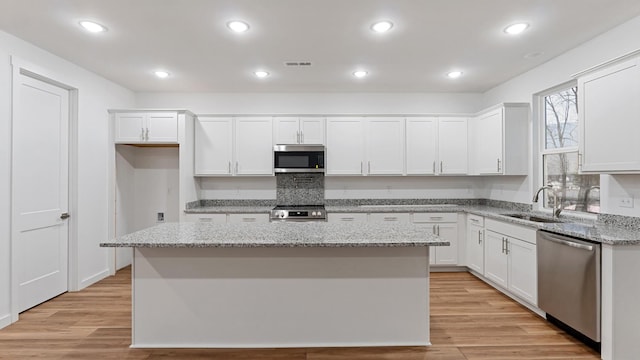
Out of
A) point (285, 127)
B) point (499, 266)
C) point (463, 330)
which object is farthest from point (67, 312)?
point (499, 266)

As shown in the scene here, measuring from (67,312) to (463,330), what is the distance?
371 cm

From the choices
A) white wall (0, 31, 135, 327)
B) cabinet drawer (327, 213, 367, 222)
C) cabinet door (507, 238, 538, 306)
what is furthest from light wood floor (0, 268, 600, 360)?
cabinet drawer (327, 213, 367, 222)

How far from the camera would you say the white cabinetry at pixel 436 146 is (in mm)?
4887

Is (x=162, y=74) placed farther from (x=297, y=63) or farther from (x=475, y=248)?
(x=475, y=248)

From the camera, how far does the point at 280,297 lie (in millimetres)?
2494

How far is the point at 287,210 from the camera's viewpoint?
4457 millimetres

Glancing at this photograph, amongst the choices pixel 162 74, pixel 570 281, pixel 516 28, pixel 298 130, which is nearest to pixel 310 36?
pixel 516 28

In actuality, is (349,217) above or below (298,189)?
below

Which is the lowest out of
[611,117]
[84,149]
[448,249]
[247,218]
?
[448,249]

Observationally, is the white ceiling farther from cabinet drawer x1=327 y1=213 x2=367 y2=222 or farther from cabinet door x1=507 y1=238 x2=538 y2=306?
cabinet door x1=507 y1=238 x2=538 y2=306

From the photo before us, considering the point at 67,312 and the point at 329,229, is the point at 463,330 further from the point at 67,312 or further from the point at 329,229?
the point at 67,312

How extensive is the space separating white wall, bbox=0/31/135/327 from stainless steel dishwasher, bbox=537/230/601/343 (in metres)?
4.75

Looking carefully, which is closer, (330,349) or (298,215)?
(330,349)

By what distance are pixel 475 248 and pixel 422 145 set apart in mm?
1574
